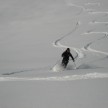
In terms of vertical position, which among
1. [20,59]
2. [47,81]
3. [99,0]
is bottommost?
[99,0]

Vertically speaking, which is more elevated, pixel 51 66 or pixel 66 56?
pixel 66 56

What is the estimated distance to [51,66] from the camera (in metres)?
17.3

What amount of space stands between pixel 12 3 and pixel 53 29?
3894 centimetres

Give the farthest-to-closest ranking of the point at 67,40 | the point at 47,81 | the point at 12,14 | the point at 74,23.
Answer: the point at 12,14 < the point at 74,23 < the point at 67,40 < the point at 47,81

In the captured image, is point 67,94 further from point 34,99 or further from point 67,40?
point 67,40

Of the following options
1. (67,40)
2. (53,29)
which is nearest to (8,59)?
(67,40)

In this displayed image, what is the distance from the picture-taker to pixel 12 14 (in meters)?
59.0

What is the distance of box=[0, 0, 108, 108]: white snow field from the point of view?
23.1ft

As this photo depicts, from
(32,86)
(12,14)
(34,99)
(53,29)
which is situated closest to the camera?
(34,99)

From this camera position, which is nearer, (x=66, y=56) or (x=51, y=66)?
(x=66, y=56)

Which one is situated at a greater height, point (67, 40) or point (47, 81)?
point (47, 81)

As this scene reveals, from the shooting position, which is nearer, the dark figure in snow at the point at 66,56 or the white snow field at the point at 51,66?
the white snow field at the point at 51,66

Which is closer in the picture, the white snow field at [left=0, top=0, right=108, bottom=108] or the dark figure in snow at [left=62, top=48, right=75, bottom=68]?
the white snow field at [left=0, top=0, right=108, bottom=108]

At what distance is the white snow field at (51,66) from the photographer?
23.1ft
